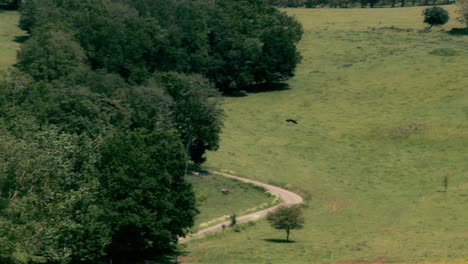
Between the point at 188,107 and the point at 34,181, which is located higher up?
the point at 34,181

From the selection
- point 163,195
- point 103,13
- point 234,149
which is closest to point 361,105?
point 234,149

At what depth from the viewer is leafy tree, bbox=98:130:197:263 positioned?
88312 mm

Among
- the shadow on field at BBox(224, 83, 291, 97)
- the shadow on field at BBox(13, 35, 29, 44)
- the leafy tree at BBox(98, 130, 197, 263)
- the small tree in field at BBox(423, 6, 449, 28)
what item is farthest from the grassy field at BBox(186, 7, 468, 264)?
the shadow on field at BBox(13, 35, 29, 44)

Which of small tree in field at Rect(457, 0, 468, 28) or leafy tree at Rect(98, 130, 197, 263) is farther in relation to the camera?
small tree in field at Rect(457, 0, 468, 28)

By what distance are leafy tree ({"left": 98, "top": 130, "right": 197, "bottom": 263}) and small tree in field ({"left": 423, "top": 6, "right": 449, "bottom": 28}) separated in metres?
98.0

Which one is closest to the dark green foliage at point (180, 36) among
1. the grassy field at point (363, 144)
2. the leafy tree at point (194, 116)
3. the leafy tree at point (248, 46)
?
the leafy tree at point (248, 46)

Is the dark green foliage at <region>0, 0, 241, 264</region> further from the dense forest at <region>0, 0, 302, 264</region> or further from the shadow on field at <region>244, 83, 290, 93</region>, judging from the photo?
the shadow on field at <region>244, 83, 290, 93</region>

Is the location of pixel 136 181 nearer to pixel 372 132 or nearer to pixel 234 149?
pixel 234 149

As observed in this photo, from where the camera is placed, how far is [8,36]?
168125 mm

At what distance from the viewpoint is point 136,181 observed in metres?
89.6

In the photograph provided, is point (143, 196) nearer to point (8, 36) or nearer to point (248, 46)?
point (248, 46)

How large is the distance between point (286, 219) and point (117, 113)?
2526 cm

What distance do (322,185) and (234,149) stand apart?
635 inches

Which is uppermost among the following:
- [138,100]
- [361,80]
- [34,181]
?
[34,181]
